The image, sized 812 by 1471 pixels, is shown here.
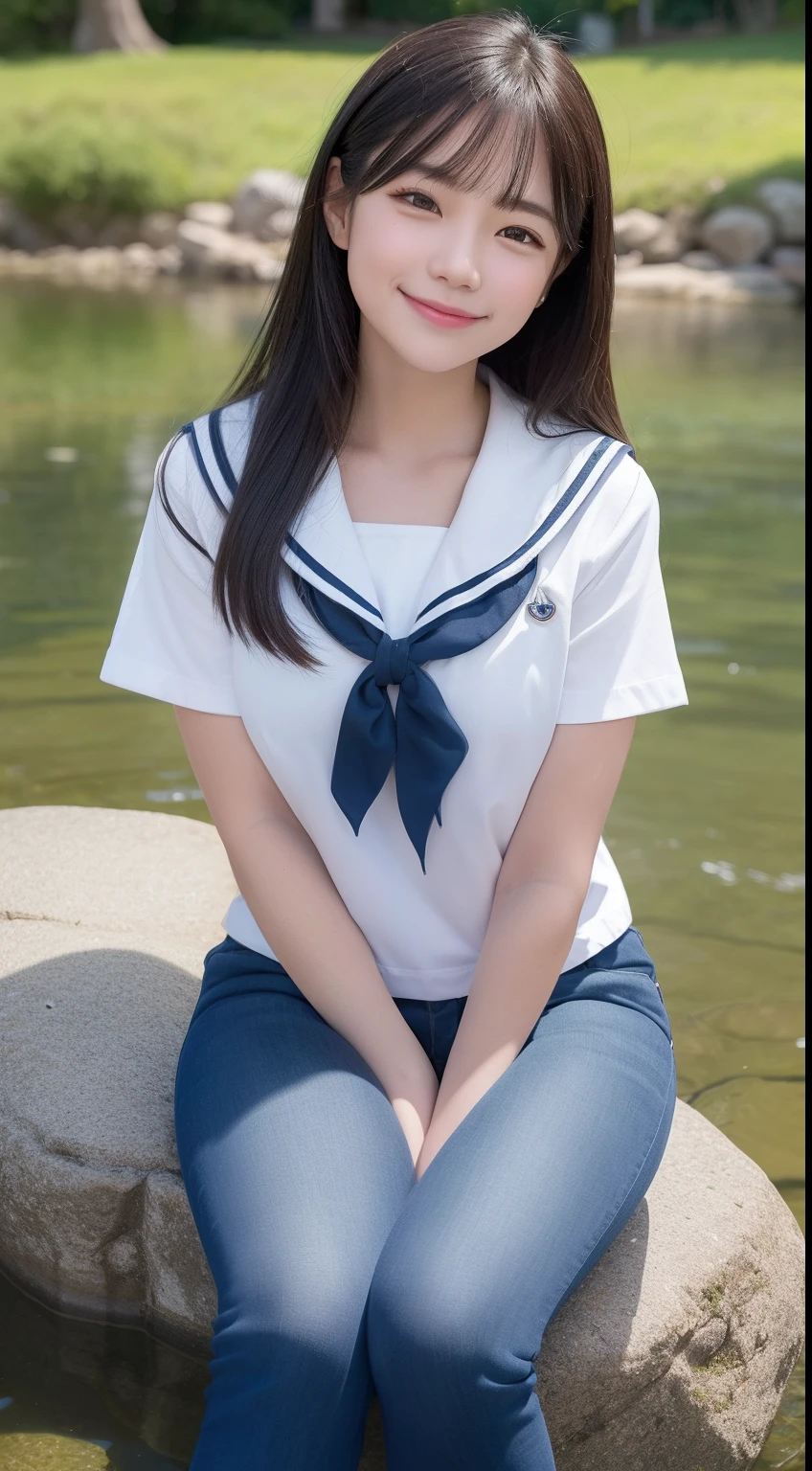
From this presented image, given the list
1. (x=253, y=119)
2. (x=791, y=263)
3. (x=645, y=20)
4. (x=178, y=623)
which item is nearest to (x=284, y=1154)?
(x=178, y=623)

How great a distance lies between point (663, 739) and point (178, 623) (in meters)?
2.66

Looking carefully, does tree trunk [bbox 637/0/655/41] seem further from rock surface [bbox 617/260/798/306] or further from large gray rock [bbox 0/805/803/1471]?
large gray rock [bbox 0/805/803/1471]

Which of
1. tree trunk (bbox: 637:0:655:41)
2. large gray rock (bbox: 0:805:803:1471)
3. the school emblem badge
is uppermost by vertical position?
the school emblem badge

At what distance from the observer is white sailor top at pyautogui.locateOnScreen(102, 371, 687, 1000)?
1.79 metres

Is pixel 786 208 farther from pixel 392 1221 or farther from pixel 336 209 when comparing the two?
pixel 392 1221

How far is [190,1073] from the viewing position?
1.80m

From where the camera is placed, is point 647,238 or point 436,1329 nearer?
point 436,1329

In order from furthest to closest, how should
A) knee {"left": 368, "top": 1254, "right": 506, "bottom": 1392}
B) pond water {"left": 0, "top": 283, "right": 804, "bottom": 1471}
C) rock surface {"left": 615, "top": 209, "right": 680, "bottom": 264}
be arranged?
rock surface {"left": 615, "top": 209, "right": 680, "bottom": 264}, pond water {"left": 0, "top": 283, "right": 804, "bottom": 1471}, knee {"left": 368, "top": 1254, "right": 506, "bottom": 1392}

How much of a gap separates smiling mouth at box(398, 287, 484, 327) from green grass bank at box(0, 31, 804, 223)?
1499 centimetres

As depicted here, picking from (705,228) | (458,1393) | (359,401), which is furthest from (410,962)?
(705,228)

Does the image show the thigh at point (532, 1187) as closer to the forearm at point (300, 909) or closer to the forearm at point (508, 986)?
the forearm at point (508, 986)

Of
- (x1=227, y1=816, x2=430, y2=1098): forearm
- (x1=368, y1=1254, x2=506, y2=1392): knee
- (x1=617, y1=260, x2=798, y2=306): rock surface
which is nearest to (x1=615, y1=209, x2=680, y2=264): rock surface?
(x1=617, y1=260, x2=798, y2=306): rock surface

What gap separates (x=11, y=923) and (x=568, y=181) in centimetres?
143

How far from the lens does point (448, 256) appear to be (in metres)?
1.77
